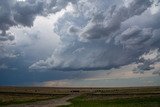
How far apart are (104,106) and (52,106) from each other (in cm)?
1197

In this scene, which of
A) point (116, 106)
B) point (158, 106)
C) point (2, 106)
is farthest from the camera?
point (2, 106)

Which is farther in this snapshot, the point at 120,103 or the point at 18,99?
the point at 18,99

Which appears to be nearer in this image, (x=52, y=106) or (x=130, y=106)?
(x=130, y=106)

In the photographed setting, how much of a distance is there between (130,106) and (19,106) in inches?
1020

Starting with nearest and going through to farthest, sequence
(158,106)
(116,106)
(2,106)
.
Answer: (158,106) → (116,106) → (2,106)

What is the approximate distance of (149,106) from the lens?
6238cm

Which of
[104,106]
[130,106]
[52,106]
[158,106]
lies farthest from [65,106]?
[158,106]

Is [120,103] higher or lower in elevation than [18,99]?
lower

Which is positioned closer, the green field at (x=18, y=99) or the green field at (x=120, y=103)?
the green field at (x=120, y=103)

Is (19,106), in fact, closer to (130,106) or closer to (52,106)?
(52,106)

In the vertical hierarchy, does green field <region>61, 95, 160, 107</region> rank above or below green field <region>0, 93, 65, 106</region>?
below

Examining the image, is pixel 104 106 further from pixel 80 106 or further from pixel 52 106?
pixel 52 106

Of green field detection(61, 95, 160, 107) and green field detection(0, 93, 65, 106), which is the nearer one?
green field detection(61, 95, 160, 107)

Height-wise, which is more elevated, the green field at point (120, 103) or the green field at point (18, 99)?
the green field at point (18, 99)
